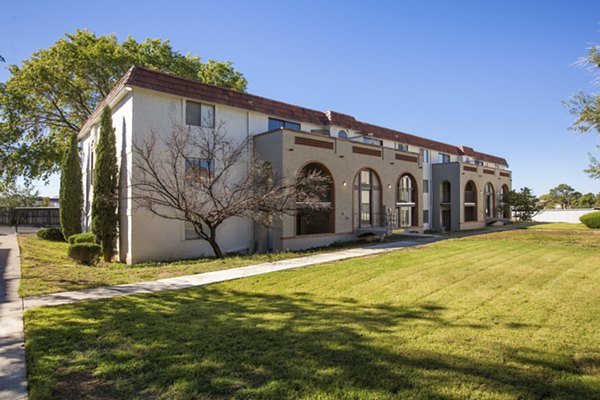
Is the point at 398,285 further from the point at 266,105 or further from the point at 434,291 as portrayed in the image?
the point at 266,105

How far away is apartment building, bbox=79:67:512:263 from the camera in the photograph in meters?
15.1

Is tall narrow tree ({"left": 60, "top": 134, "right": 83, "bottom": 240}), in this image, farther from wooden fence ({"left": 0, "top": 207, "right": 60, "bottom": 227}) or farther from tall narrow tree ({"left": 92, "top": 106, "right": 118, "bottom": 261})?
wooden fence ({"left": 0, "top": 207, "right": 60, "bottom": 227})

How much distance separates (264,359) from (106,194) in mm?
14489

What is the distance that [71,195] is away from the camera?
883 inches

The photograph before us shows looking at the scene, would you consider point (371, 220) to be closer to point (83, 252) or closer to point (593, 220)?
point (83, 252)

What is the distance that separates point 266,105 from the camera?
18625 millimetres

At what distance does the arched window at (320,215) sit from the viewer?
738 inches

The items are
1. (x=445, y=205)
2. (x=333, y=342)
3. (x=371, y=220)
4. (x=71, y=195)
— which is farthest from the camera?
(x=445, y=205)

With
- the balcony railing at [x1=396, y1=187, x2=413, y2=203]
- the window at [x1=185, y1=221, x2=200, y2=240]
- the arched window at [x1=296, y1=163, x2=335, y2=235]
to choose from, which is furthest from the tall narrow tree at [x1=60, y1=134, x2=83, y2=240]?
the balcony railing at [x1=396, y1=187, x2=413, y2=203]

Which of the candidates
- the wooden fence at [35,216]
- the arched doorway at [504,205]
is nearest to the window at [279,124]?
the arched doorway at [504,205]

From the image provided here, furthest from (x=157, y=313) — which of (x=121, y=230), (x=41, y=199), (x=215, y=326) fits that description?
(x=41, y=199)

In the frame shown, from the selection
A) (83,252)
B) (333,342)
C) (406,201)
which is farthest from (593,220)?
(83,252)

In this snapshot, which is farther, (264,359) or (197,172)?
(197,172)

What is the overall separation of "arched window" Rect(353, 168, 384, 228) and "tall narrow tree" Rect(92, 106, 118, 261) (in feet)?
42.5
